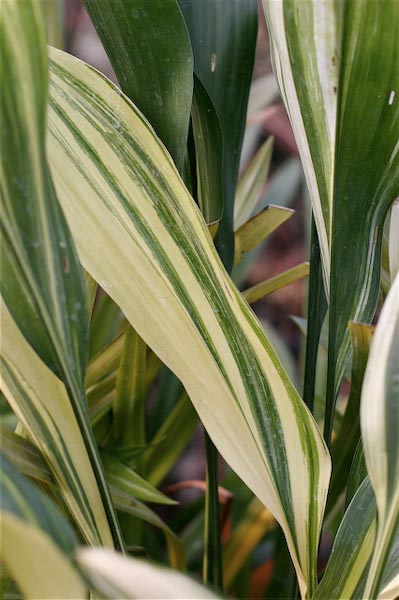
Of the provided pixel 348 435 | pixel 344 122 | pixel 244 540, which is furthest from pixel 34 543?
pixel 244 540

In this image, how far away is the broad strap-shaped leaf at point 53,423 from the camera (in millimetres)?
312

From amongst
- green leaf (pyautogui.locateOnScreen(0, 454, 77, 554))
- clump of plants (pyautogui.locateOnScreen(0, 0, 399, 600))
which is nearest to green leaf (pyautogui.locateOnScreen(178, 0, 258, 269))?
clump of plants (pyautogui.locateOnScreen(0, 0, 399, 600))

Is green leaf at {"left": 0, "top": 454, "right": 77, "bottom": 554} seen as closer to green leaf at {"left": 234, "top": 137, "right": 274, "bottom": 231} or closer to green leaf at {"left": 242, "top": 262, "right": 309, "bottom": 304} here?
green leaf at {"left": 242, "top": 262, "right": 309, "bottom": 304}

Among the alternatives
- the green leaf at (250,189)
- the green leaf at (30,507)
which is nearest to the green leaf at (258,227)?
the green leaf at (250,189)

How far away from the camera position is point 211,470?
48 cm

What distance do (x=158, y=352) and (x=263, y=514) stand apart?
1.09ft

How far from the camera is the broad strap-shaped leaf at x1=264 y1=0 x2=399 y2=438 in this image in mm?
317

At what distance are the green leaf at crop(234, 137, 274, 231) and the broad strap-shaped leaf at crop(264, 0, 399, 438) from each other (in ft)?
0.83

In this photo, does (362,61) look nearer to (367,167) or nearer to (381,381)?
(367,167)

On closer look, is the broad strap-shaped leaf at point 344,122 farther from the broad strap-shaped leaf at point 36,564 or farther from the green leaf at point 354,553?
the broad strap-shaped leaf at point 36,564

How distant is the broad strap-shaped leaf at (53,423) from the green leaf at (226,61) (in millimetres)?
167

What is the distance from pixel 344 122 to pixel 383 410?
0.50 feet

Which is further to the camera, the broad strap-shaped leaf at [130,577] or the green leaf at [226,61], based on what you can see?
the green leaf at [226,61]

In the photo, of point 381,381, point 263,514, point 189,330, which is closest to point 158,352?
point 189,330
